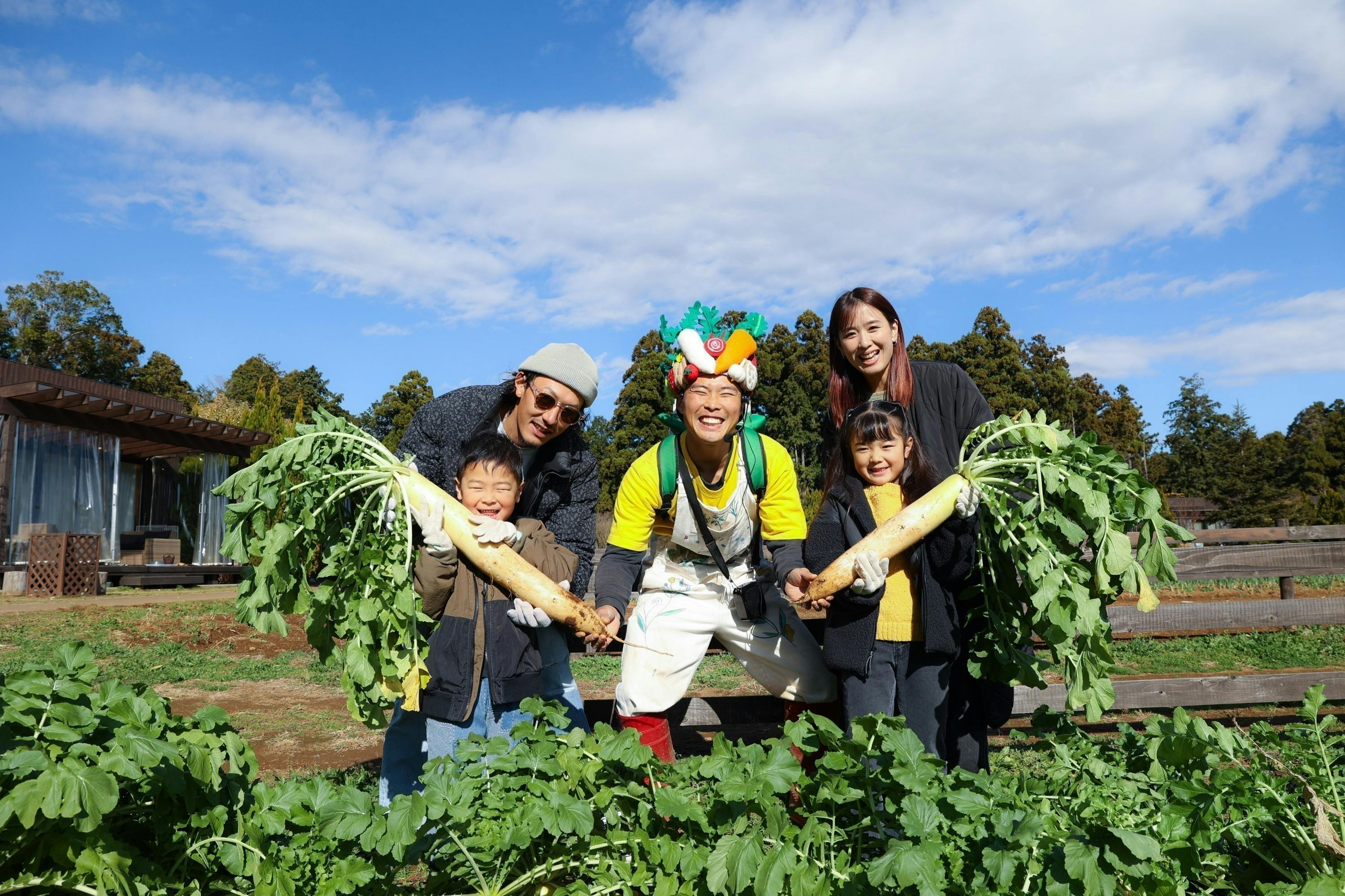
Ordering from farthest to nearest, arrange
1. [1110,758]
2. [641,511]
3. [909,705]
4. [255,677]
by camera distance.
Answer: [255,677] < [641,511] < [909,705] < [1110,758]

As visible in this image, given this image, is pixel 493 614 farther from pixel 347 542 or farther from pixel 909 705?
pixel 909 705

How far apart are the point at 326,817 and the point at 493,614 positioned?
39.0 inches

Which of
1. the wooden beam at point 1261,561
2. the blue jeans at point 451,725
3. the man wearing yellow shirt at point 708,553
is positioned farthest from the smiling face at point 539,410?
the wooden beam at point 1261,561

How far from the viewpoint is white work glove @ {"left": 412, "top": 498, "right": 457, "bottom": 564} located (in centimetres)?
262

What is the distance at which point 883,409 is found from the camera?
9.29 ft

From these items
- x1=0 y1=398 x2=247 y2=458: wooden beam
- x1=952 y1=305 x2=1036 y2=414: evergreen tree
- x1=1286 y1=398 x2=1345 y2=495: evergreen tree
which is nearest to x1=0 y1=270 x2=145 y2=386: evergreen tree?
x1=0 y1=398 x2=247 y2=458: wooden beam

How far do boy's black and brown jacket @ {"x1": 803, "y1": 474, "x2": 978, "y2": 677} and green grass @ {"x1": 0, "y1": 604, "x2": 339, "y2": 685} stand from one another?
17.8ft

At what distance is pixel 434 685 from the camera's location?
2.66 meters

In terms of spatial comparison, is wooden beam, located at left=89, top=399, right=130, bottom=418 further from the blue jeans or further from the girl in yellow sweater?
the girl in yellow sweater

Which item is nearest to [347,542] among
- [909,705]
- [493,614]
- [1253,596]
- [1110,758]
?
[493,614]

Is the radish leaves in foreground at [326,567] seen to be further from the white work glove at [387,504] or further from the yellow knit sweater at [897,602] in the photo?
the yellow knit sweater at [897,602]

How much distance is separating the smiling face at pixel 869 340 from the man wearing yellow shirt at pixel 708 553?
1.20 feet

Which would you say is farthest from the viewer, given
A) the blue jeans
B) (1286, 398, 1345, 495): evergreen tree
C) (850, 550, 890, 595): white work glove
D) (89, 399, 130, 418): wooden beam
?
(1286, 398, 1345, 495): evergreen tree

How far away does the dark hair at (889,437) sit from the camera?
2816 mm
